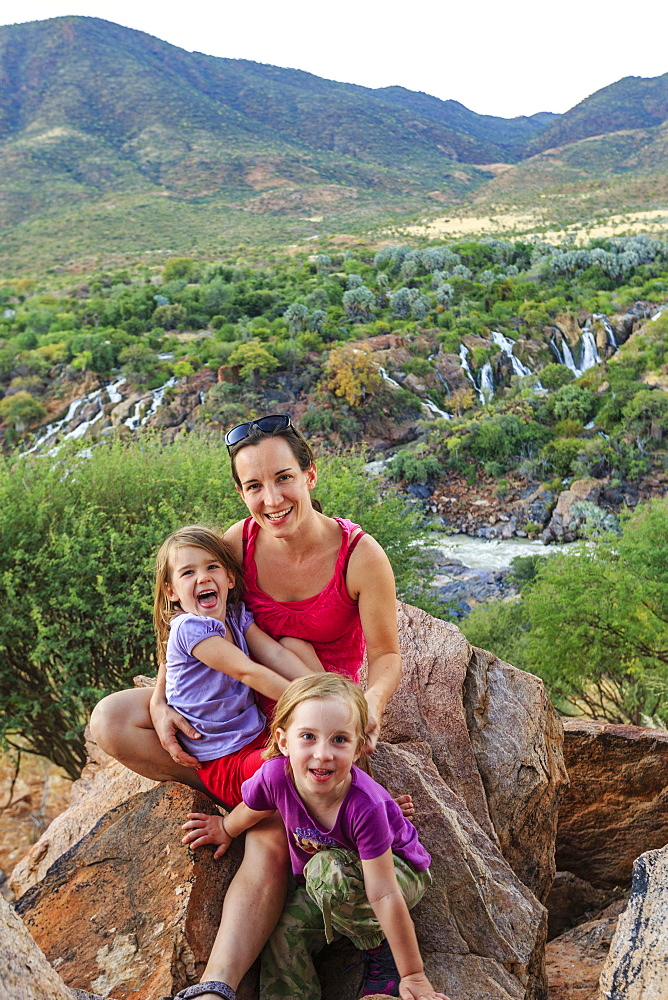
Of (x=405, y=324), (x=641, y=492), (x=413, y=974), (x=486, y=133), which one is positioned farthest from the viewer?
(x=486, y=133)

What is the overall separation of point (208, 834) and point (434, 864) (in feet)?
2.53

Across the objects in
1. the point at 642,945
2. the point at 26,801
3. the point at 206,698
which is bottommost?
the point at 26,801

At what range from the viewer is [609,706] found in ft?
37.8

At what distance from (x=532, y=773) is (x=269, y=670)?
1.37m

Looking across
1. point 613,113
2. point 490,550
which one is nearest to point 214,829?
point 490,550

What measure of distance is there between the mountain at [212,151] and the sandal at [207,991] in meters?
62.8

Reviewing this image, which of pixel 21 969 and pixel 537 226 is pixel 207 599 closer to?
pixel 21 969

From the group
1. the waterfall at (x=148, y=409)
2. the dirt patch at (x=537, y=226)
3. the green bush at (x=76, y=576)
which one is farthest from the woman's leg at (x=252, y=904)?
the dirt patch at (x=537, y=226)

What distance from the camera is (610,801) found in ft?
14.0

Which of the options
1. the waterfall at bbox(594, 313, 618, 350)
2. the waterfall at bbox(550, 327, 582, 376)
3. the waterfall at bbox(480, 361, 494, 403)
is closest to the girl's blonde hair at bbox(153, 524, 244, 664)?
the waterfall at bbox(480, 361, 494, 403)

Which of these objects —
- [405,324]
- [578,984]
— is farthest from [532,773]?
[405,324]

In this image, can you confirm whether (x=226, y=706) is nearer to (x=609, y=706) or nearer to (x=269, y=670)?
(x=269, y=670)

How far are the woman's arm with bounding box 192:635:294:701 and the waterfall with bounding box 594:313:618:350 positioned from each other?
1375 inches

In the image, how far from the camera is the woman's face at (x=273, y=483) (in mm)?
2561
